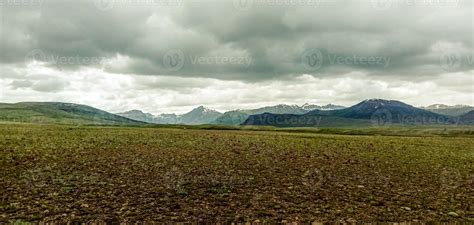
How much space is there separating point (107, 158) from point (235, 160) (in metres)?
10.7

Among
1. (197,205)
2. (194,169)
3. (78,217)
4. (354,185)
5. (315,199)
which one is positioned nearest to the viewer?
(78,217)

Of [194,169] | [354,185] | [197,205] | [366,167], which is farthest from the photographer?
[366,167]

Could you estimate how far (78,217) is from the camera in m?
11.8

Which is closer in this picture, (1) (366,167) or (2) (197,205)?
(2) (197,205)

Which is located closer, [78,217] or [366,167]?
[78,217]

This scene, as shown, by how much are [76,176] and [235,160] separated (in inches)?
517

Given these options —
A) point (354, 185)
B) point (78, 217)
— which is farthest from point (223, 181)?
point (78, 217)

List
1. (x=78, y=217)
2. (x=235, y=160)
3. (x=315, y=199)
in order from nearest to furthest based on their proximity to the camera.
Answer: (x=78, y=217)
(x=315, y=199)
(x=235, y=160)

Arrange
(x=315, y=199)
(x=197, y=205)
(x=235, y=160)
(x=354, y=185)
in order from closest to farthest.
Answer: (x=197, y=205) < (x=315, y=199) < (x=354, y=185) < (x=235, y=160)

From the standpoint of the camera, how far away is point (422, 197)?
16.4 metres

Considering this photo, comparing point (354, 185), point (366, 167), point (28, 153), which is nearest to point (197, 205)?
point (354, 185)

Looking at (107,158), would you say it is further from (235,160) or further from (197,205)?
(197,205)

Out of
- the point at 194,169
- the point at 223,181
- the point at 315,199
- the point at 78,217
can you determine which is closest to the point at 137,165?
the point at 194,169

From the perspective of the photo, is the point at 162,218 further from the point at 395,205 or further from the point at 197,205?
the point at 395,205
